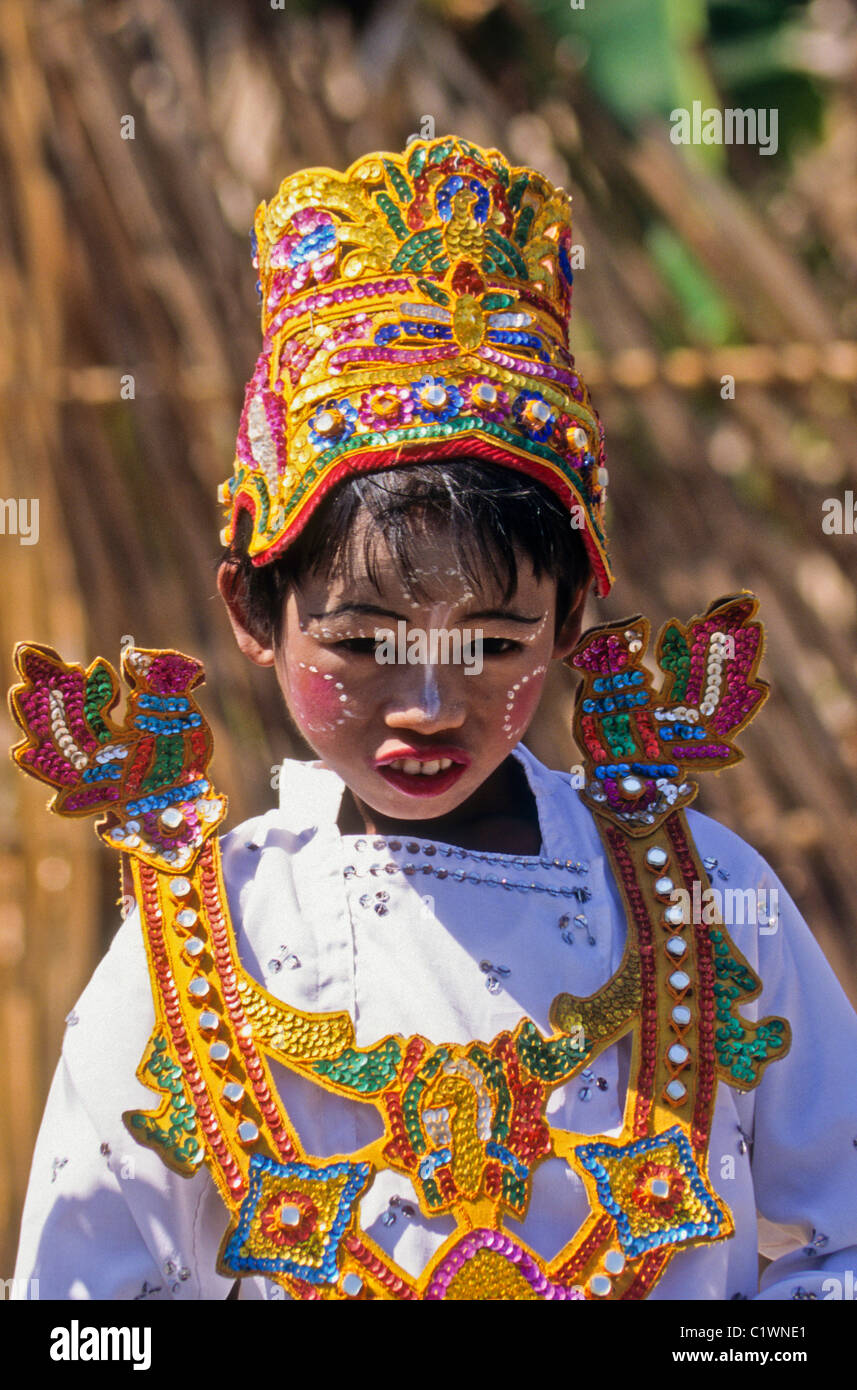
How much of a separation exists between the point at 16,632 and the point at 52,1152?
4.78 ft

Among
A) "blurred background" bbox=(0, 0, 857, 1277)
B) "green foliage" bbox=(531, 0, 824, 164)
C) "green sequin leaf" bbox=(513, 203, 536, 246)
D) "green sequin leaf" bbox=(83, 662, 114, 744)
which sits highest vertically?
"green foliage" bbox=(531, 0, 824, 164)

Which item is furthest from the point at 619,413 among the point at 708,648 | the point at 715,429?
the point at 708,648

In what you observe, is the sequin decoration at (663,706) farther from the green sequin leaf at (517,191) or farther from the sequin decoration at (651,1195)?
the green sequin leaf at (517,191)

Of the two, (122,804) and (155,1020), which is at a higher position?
(122,804)

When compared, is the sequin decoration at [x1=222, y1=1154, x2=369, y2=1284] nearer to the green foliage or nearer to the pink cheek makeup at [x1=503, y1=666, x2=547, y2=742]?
the pink cheek makeup at [x1=503, y1=666, x2=547, y2=742]

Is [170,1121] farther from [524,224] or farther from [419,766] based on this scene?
[524,224]

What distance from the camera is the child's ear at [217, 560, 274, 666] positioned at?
1412 millimetres

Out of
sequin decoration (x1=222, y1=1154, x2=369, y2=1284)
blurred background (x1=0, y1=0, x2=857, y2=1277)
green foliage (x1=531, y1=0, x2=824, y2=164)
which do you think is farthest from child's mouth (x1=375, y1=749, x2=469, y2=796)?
green foliage (x1=531, y1=0, x2=824, y2=164)

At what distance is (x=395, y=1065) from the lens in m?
1.30

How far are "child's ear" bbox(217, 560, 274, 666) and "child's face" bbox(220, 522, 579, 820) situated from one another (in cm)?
6

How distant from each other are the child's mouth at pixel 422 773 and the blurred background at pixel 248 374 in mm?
1423

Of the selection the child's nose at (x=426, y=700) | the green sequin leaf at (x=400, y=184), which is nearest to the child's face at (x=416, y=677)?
the child's nose at (x=426, y=700)

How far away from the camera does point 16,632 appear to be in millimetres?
2629
